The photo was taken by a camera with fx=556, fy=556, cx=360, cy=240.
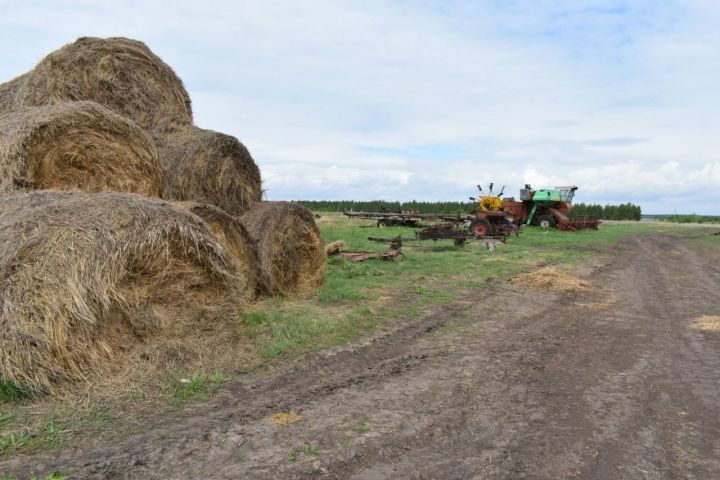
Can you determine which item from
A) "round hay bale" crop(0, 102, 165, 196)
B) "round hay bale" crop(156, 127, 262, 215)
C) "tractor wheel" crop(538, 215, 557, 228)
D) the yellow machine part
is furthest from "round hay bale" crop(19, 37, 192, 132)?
"tractor wheel" crop(538, 215, 557, 228)

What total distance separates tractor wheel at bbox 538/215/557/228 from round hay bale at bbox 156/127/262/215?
2448 cm

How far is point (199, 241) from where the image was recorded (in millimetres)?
6418

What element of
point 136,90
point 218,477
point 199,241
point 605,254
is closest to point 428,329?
point 199,241

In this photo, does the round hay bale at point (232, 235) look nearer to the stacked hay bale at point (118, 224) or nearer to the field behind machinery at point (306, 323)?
the stacked hay bale at point (118, 224)

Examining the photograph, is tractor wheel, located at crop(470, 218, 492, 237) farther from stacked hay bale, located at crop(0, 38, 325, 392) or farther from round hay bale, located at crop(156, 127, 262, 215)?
round hay bale, located at crop(156, 127, 262, 215)

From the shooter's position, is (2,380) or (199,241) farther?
(199,241)

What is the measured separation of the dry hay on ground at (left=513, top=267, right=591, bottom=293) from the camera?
11.3 metres

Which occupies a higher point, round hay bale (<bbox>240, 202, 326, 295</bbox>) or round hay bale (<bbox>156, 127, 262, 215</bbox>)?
round hay bale (<bbox>156, 127, 262, 215</bbox>)

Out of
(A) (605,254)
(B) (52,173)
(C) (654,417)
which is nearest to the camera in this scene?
(C) (654,417)

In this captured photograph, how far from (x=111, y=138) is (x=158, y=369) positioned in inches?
145

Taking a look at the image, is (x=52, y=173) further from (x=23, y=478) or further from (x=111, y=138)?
(x=23, y=478)

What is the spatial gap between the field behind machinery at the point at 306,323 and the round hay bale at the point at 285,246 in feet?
1.00

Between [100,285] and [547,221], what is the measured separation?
29086 millimetres

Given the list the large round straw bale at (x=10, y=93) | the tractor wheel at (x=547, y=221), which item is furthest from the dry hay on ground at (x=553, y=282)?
the tractor wheel at (x=547, y=221)
